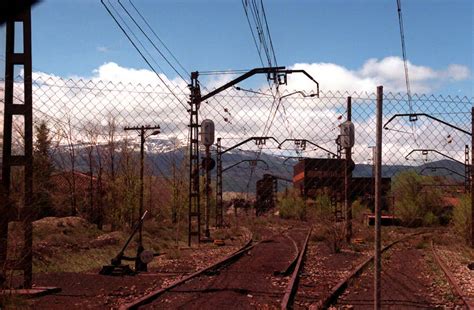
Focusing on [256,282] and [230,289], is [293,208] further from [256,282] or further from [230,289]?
[230,289]

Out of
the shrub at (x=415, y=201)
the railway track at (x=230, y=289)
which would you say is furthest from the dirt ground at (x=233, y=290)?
the shrub at (x=415, y=201)

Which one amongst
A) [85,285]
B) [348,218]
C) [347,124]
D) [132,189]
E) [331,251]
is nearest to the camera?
[85,285]

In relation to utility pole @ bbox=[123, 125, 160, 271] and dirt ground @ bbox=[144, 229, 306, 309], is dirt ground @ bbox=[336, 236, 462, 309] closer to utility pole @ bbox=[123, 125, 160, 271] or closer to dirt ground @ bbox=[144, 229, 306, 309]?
dirt ground @ bbox=[144, 229, 306, 309]

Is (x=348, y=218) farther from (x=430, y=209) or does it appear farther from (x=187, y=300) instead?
(x=430, y=209)

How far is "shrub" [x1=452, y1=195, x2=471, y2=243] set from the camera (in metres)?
29.6

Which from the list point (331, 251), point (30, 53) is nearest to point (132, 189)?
point (331, 251)

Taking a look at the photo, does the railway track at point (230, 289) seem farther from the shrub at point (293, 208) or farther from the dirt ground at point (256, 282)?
the shrub at point (293, 208)

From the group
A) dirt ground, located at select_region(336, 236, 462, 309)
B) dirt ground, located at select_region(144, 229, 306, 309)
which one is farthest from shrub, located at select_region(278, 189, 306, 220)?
dirt ground, located at select_region(144, 229, 306, 309)

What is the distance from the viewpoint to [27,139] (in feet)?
31.9

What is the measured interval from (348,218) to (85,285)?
14.2m

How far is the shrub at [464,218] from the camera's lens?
97.1ft

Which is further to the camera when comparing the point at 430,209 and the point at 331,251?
the point at 430,209

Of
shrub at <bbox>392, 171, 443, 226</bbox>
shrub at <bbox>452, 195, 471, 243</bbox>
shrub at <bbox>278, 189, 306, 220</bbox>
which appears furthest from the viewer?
shrub at <bbox>278, 189, 306, 220</bbox>

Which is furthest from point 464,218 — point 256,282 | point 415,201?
point 256,282
